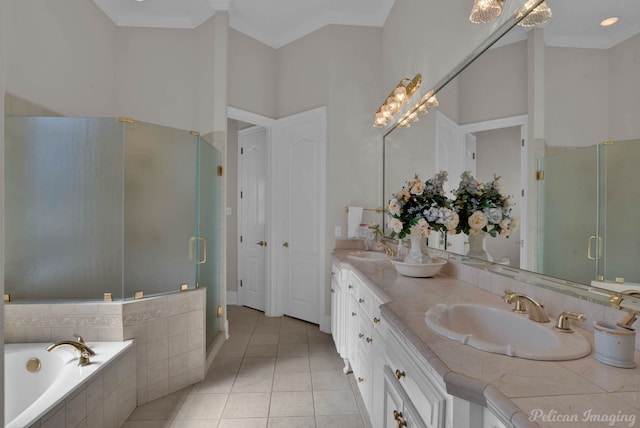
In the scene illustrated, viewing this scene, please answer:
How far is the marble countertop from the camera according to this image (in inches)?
20.1

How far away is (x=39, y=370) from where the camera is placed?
1.61 meters

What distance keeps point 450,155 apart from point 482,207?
0.43m

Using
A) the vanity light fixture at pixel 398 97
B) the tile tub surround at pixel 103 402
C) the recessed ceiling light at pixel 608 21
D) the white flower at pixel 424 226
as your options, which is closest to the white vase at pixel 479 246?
the white flower at pixel 424 226

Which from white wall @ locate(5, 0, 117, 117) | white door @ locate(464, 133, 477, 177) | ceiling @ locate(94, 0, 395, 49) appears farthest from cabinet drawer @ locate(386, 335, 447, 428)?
ceiling @ locate(94, 0, 395, 49)

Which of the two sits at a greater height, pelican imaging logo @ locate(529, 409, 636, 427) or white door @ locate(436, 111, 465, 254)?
white door @ locate(436, 111, 465, 254)

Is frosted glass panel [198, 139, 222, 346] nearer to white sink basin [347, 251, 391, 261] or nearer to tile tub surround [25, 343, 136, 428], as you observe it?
tile tub surround [25, 343, 136, 428]

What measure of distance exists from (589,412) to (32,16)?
11.4 ft

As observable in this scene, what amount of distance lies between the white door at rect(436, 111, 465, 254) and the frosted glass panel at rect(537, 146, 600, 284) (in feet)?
1.77

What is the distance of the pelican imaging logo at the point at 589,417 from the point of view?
19.5 inches

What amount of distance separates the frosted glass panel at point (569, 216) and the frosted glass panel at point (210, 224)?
2204mm

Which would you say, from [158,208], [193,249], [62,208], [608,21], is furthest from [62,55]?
[608,21]

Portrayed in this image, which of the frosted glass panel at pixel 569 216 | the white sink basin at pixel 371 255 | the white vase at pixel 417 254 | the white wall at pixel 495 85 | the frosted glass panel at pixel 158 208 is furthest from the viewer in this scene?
the white sink basin at pixel 371 255

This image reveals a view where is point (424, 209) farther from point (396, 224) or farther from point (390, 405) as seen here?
point (390, 405)

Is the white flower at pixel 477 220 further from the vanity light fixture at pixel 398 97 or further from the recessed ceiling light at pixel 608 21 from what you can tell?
the vanity light fixture at pixel 398 97
